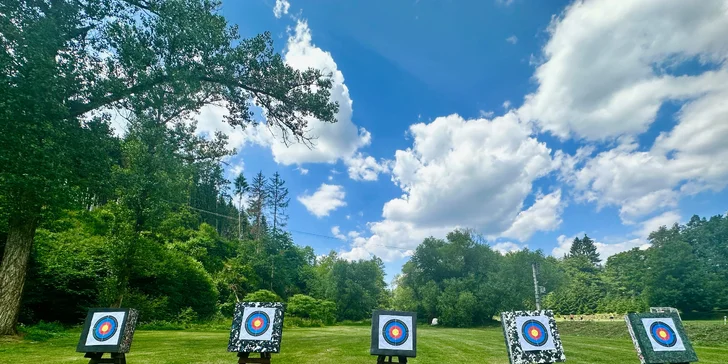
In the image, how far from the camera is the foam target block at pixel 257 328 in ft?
15.9

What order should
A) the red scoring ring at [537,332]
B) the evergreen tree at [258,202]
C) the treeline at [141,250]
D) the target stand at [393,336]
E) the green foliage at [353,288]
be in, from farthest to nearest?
the evergreen tree at [258,202], the green foliage at [353,288], the treeline at [141,250], the red scoring ring at [537,332], the target stand at [393,336]

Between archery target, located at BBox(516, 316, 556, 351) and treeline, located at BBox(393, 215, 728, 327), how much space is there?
93.5ft

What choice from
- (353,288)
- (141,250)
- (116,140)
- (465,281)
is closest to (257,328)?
(116,140)

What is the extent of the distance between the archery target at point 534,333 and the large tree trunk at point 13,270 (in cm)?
1162

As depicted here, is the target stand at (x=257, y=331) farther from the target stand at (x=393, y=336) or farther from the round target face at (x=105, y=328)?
the round target face at (x=105, y=328)

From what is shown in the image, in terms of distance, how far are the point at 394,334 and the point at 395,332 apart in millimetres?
34

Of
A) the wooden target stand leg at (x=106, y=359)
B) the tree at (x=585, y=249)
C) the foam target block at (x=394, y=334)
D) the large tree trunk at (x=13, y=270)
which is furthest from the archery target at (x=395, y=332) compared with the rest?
the tree at (x=585, y=249)

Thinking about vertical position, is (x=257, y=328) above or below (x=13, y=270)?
below

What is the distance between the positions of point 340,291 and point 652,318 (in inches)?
1250

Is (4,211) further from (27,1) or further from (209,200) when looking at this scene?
(209,200)

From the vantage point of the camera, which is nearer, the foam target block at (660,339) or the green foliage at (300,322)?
the foam target block at (660,339)

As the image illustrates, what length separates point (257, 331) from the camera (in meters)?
5.00

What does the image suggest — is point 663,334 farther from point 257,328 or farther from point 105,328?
point 105,328

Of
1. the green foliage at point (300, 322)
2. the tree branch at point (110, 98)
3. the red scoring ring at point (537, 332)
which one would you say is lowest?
the green foliage at point (300, 322)
